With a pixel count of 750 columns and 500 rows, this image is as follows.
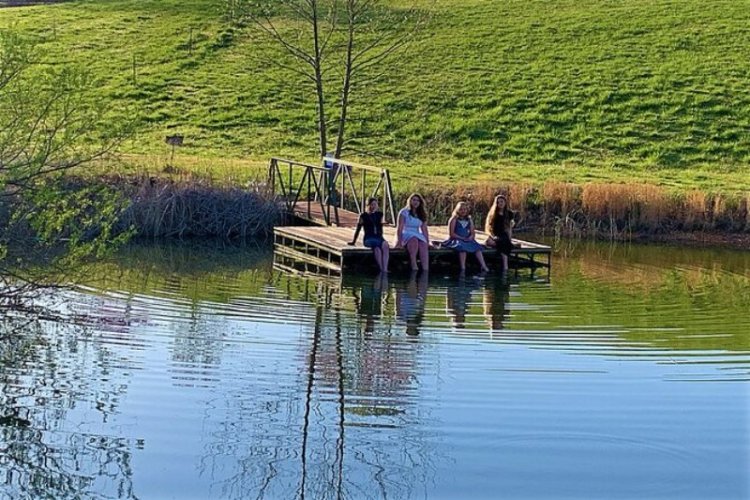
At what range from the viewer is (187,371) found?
14016 mm

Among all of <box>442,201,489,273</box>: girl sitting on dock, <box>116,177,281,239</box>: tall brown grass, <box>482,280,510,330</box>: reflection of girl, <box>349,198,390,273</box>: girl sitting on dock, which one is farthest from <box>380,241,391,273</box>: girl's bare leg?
<box>116,177,281,239</box>: tall brown grass

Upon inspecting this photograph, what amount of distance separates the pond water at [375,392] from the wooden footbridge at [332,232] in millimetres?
1868

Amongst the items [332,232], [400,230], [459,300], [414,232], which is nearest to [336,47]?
[332,232]

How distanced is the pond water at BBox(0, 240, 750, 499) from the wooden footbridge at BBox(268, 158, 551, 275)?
6.13ft

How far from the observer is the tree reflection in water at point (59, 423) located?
10133mm

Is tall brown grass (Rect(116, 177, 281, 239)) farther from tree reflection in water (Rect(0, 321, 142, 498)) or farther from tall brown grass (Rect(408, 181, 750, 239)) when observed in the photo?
tree reflection in water (Rect(0, 321, 142, 498))

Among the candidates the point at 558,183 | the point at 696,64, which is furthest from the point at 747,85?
the point at 558,183

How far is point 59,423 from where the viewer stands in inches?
462

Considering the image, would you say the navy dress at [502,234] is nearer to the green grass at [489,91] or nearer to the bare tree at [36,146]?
the green grass at [489,91]

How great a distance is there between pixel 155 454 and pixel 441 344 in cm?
574

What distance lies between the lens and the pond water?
10359 mm

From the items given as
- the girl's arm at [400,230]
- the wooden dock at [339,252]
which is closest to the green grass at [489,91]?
the wooden dock at [339,252]

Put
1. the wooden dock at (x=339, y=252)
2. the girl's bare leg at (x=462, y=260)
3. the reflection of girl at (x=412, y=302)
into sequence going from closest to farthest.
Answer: the reflection of girl at (x=412, y=302) < the wooden dock at (x=339, y=252) < the girl's bare leg at (x=462, y=260)

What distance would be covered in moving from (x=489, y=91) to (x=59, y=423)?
33.0 meters
